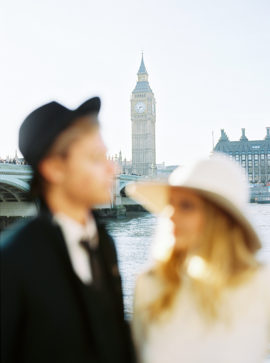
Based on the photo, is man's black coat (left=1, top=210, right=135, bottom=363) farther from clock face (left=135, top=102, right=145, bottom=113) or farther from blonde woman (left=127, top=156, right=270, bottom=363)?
clock face (left=135, top=102, right=145, bottom=113)

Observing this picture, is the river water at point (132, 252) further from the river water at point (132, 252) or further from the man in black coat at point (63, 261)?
the man in black coat at point (63, 261)

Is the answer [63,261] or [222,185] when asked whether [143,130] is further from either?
[63,261]

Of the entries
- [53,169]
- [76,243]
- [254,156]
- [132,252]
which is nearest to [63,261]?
[76,243]

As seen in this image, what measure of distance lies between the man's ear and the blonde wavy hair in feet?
1.50

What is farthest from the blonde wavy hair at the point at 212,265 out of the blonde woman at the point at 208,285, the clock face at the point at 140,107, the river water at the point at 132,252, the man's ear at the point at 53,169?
the clock face at the point at 140,107

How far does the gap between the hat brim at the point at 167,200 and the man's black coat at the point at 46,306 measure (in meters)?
0.46

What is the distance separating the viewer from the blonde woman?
4.42ft

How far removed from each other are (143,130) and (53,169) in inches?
2726

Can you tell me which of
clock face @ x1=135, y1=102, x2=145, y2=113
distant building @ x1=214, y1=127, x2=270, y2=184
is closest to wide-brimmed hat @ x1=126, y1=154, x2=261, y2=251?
distant building @ x1=214, y1=127, x2=270, y2=184

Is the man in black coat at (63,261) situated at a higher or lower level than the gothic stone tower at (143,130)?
lower

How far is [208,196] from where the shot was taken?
55.5 inches

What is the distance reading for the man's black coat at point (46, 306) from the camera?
1064mm

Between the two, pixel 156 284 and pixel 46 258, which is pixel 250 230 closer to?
pixel 156 284

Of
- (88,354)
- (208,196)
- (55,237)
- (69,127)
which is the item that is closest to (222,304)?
(208,196)
